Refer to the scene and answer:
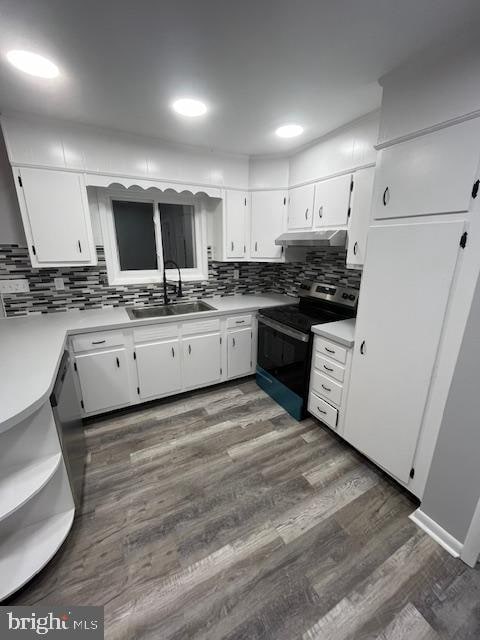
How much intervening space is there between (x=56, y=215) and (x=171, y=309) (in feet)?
4.07

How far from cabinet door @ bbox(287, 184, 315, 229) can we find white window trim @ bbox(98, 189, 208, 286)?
36.9 inches

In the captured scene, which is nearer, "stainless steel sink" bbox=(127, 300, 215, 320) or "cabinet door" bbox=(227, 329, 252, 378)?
"stainless steel sink" bbox=(127, 300, 215, 320)

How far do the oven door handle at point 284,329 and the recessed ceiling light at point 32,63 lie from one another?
2.13 m

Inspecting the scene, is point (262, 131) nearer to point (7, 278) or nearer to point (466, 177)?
point (466, 177)

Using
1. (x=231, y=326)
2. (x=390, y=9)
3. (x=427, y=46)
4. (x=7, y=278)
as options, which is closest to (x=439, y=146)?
(x=427, y=46)

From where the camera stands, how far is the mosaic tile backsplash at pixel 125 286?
2184mm

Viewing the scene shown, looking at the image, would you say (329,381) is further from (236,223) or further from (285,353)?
(236,223)

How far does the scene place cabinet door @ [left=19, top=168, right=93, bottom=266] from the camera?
6.28 feet

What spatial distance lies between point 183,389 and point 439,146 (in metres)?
2.52

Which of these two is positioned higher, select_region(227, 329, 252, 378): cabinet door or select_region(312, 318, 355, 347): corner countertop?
select_region(312, 318, 355, 347): corner countertop

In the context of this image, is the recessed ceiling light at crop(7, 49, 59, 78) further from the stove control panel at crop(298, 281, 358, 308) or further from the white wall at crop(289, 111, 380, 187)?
the stove control panel at crop(298, 281, 358, 308)

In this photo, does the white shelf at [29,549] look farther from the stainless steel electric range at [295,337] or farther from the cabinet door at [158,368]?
the stainless steel electric range at [295,337]

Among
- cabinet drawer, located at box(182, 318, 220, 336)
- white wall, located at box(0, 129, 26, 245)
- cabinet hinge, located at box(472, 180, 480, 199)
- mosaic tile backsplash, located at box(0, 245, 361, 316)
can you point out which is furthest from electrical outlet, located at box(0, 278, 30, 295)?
cabinet hinge, located at box(472, 180, 480, 199)

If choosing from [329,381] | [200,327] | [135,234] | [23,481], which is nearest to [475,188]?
[329,381]
